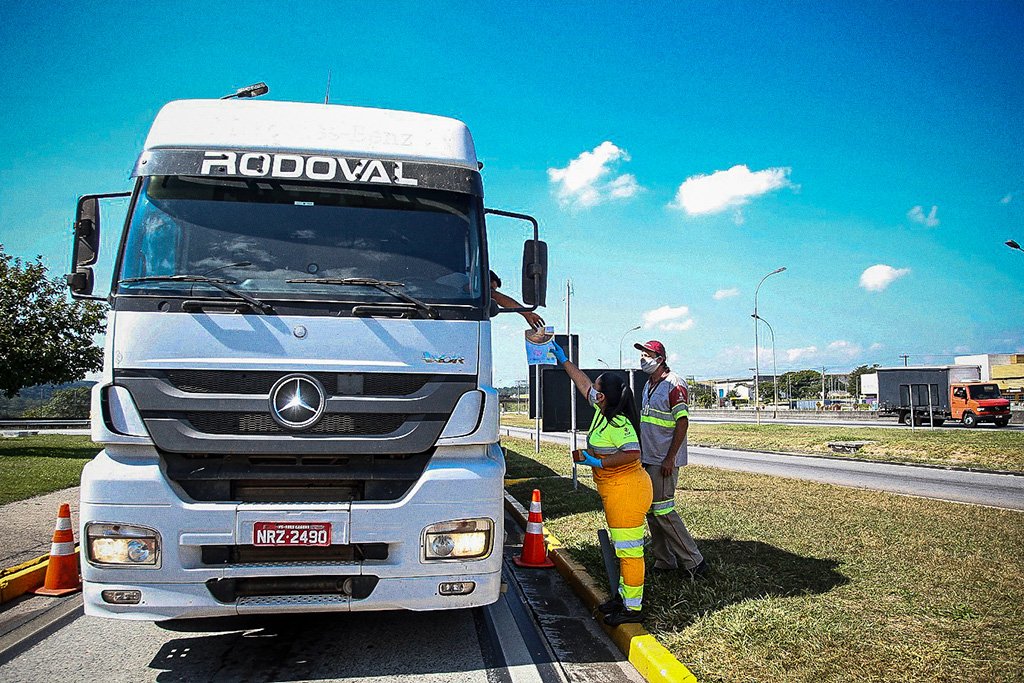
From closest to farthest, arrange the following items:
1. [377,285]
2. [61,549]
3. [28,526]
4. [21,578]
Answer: [377,285] < [21,578] < [61,549] < [28,526]

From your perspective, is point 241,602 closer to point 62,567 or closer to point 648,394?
point 62,567

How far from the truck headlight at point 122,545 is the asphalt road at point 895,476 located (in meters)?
11.9

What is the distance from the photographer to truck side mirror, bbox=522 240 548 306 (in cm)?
505

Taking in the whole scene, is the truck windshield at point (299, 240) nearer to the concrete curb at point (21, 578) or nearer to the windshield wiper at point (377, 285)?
the windshield wiper at point (377, 285)

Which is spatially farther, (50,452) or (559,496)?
(50,452)

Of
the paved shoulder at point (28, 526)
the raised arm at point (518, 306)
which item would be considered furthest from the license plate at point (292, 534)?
the paved shoulder at point (28, 526)

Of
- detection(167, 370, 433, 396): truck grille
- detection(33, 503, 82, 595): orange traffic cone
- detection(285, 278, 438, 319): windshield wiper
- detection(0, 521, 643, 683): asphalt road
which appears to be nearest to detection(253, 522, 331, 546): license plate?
detection(167, 370, 433, 396): truck grille

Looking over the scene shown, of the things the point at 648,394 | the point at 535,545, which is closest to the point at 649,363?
the point at 648,394

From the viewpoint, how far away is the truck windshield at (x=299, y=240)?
4.03m

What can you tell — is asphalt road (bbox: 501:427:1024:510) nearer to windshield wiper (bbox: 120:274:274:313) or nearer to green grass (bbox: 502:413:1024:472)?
green grass (bbox: 502:413:1024:472)

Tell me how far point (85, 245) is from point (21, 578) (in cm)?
298

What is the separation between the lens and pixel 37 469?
1511 centimetres

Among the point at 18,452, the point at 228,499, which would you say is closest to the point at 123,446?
the point at 228,499

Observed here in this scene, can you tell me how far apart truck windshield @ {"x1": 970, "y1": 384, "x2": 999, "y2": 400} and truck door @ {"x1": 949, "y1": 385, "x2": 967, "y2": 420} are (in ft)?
1.31
